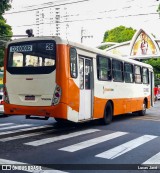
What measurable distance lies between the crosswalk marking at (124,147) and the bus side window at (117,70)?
167 inches

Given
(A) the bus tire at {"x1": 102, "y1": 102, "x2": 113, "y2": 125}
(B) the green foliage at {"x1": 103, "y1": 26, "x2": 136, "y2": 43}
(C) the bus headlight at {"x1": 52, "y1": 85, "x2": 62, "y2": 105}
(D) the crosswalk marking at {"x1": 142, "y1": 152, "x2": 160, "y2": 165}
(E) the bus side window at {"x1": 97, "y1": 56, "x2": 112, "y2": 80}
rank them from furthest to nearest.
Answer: (B) the green foliage at {"x1": 103, "y1": 26, "x2": 136, "y2": 43} → (A) the bus tire at {"x1": 102, "y1": 102, "x2": 113, "y2": 125} → (E) the bus side window at {"x1": 97, "y1": 56, "x2": 112, "y2": 80} → (C) the bus headlight at {"x1": 52, "y1": 85, "x2": 62, "y2": 105} → (D) the crosswalk marking at {"x1": 142, "y1": 152, "x2": 160, "y2": 165}

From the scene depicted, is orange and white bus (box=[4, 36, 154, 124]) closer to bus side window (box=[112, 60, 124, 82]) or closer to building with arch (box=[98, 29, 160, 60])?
bus side window (box=[112, 60, 124, 82])

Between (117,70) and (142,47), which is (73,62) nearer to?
(117,70)

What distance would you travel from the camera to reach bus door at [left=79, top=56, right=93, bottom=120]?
11523 mm

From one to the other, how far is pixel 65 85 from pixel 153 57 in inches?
1579

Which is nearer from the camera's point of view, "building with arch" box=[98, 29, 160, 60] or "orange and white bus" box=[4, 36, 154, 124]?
"orange and white bus" box=[4, 36, 154, 124]

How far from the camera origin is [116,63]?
14750 millimetres

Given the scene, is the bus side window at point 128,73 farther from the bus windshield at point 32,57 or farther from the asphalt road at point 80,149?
the bus windshield at point 32,57

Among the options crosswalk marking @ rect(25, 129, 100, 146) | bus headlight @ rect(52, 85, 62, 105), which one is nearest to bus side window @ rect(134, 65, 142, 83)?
crosswalk marking @ rect(25, 129, 100, 146)

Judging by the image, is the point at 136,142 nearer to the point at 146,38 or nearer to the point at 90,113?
the point at 90,113

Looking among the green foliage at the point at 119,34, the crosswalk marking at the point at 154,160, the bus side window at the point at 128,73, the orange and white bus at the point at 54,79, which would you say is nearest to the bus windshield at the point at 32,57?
the orange and white bus at the point at 54,79

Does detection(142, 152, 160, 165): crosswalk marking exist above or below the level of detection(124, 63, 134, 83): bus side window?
below

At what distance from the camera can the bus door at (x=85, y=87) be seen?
11523 millimetres

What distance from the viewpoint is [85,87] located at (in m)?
11.9
